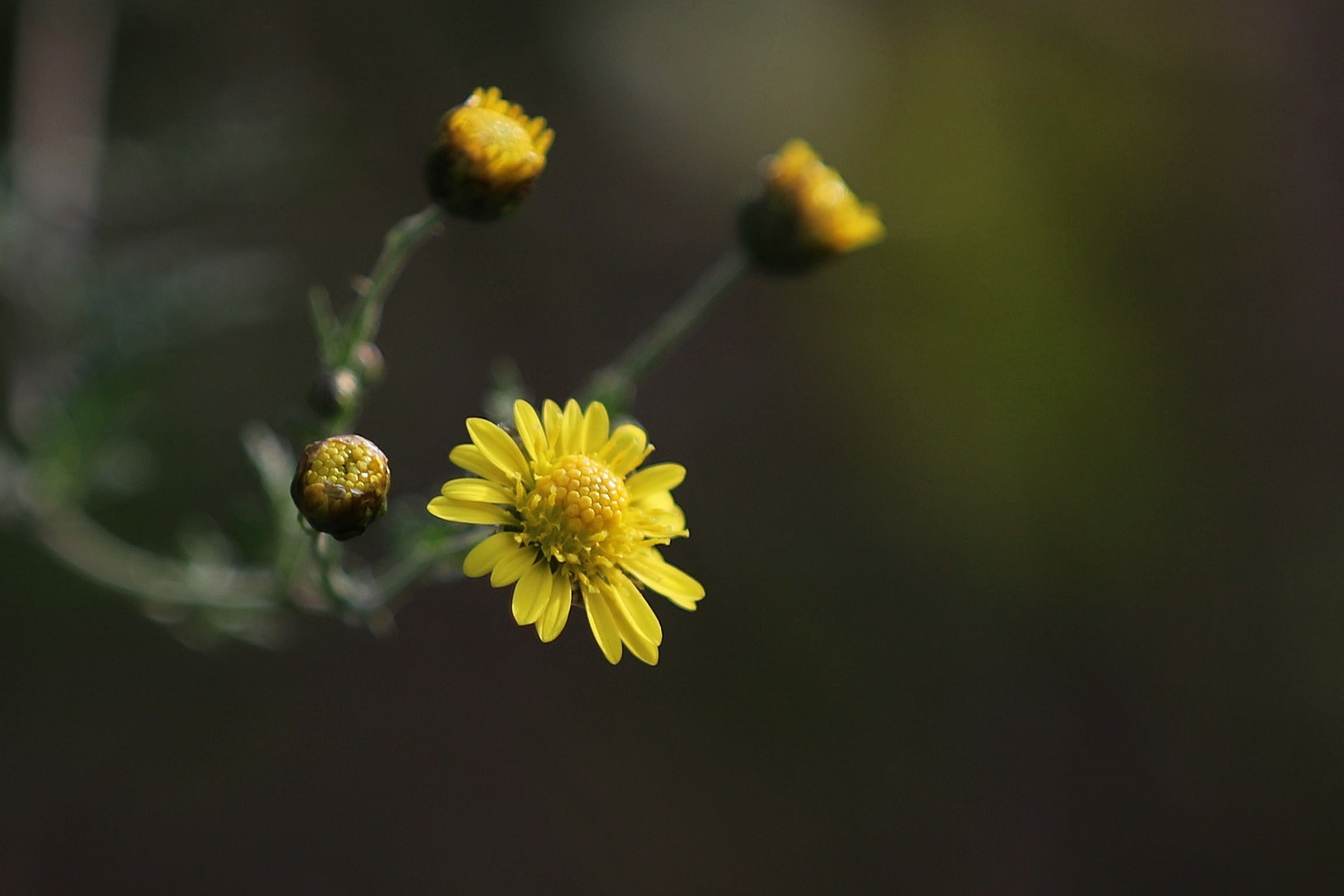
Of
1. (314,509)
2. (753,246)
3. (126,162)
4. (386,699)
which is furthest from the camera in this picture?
(386,699)

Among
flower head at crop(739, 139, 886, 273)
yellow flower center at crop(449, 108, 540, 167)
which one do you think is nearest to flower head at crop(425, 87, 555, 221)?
yellow flower center at crop(449, 108, 540, 167)

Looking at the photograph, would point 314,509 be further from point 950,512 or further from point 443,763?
point 950,512

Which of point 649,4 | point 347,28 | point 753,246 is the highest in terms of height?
point 649,4

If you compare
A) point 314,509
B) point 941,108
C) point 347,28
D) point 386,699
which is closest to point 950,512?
point 941,108

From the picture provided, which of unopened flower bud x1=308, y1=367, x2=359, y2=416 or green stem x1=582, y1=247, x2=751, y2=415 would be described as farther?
green stem x1=582, y1=247, x2=751, y2=415

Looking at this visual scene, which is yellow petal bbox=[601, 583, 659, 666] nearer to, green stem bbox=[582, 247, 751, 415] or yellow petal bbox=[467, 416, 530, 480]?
yellow petal bbox=[467, 416, 530, 480]

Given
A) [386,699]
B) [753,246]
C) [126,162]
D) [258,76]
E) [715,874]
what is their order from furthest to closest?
[715,874] < [386,699] < [258,76] < [126,162] < [753,246]

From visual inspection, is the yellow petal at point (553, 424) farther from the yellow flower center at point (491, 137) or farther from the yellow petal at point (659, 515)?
the yellow flower center at point (491, 137)

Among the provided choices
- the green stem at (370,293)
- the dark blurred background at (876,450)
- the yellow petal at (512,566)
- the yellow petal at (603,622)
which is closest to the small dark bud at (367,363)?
the green stem at (370,293)
